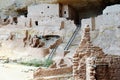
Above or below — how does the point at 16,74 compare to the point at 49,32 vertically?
below

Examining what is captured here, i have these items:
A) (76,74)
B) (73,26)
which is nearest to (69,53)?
(73,26)

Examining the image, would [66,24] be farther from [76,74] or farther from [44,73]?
[76,74]

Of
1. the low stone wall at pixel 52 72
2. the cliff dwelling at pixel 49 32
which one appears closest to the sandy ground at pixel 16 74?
the cliff dwelling at pixel 49 32

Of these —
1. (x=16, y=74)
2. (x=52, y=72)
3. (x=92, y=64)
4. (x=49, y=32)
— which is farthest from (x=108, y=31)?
(x=92, y=64)

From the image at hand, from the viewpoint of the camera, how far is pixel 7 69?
17.0 m

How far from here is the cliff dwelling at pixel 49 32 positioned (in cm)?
1884

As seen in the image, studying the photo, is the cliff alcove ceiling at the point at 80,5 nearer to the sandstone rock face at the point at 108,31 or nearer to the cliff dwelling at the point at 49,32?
the cliff dwelling at the point at 49,32

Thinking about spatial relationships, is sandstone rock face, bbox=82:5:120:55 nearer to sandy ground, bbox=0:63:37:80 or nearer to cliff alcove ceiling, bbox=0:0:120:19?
cliff alcove ceiling, bbox=0:0:120:19

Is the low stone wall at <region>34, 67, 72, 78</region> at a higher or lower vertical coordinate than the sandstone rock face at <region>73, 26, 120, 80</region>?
lower

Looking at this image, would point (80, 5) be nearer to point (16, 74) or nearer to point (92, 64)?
point (16, 74)

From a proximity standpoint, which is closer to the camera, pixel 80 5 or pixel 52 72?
pixel 52 72

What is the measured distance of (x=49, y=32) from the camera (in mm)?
24109

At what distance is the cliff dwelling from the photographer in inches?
742

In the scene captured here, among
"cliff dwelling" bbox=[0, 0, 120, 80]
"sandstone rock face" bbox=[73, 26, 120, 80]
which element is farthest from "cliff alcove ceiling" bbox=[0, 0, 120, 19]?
"sandstone rock face" bbox=[73, 26, 120, 80]
